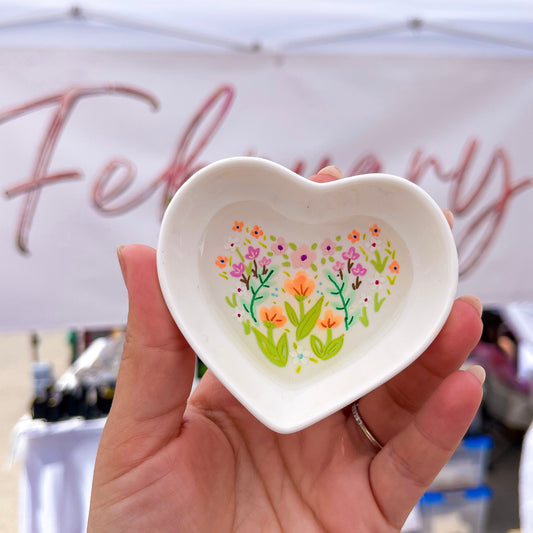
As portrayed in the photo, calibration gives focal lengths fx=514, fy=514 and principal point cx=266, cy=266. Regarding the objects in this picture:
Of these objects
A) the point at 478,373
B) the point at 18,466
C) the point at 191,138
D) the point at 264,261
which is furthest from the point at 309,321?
the point at 18,466

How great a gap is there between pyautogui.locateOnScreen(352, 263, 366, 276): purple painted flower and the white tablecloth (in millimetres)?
1373

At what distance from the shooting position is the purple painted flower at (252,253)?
3.06 feet

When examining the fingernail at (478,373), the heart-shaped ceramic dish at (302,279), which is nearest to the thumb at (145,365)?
the heart-shaped ceramic dish at (302,279)

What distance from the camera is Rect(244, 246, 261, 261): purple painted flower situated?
93 cm

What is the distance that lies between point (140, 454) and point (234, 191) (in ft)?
1.47

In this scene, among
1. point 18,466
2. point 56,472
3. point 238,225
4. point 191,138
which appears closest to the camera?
point 238,225

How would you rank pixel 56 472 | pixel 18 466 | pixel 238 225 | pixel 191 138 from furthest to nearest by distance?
pixel 18 466
pixel 56 472
pixel 191 138
pixel 238 225

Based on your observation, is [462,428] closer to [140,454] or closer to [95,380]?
[140,454]

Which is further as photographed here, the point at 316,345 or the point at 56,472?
the point at 56,472

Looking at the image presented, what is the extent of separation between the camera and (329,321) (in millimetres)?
959

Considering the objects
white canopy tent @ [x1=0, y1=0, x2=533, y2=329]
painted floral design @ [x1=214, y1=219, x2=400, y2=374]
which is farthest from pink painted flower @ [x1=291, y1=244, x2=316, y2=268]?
white canopy tent @ [x1=0, y1=0, x2=533, y2=329]

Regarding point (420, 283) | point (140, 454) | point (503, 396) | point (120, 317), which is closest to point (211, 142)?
point (120, 317)

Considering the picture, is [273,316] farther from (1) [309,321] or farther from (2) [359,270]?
(2) [359,270]

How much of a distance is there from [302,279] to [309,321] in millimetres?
81
